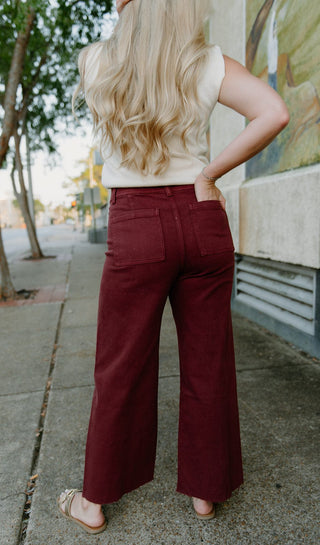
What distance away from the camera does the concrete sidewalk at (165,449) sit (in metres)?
1.69

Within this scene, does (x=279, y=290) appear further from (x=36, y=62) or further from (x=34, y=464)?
(x=36, y=62)

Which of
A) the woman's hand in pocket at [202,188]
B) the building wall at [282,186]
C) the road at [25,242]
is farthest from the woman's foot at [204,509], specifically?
the road at [25,242]

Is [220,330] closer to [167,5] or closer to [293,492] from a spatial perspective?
[293,492]

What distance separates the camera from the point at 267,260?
416 cm

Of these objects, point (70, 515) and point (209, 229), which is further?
point (70, 515)

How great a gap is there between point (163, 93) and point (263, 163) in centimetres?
294

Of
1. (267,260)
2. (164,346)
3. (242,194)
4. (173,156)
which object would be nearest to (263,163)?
(242,194)

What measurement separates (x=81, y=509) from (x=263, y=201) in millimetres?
3077

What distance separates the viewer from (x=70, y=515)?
1765mm

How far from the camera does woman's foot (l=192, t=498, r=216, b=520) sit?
1731 millimetres

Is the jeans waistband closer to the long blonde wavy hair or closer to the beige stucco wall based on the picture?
the long blonde wavy hair

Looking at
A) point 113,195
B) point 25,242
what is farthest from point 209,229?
point 25,242

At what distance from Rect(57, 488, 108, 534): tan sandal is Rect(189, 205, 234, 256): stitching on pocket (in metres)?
1.15

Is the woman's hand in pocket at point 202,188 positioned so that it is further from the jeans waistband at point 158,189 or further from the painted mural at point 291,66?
the painted mural at point 291,66
